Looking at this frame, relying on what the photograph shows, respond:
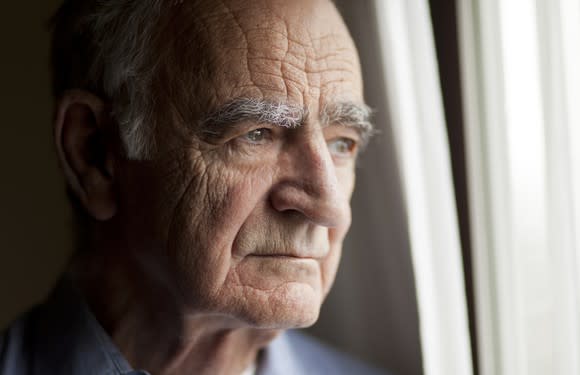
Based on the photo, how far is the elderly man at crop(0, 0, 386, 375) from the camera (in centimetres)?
125

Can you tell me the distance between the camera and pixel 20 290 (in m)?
2.18

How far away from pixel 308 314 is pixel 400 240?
1.21 feet

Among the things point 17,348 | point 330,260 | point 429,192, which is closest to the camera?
point 429,192

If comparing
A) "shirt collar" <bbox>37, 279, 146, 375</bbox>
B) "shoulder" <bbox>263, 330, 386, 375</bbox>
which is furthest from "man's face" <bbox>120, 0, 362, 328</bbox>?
"shoulder" <bbox>263, 330, 386, 375</bbox>

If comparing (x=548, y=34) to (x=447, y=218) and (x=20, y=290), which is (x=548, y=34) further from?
(x=20, y=290)

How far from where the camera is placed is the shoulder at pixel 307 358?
5.40 ft

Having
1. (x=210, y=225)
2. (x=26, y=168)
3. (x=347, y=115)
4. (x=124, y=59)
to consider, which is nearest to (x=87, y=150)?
(x=124, y=59)

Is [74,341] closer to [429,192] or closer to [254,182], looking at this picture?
[254,182]

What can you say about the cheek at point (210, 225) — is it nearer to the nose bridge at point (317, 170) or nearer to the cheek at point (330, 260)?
the nose bridge at point (317, 170)

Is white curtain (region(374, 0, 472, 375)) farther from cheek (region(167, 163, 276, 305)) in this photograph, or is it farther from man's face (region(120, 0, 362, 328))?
cheek (region(167, 163, 276, 305))

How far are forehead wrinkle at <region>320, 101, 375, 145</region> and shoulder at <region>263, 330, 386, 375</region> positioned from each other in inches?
24.6

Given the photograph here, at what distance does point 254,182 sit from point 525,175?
0.50 metres

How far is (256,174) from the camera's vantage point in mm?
1269

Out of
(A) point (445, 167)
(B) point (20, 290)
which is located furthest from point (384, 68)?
(B) point (20, 290)
